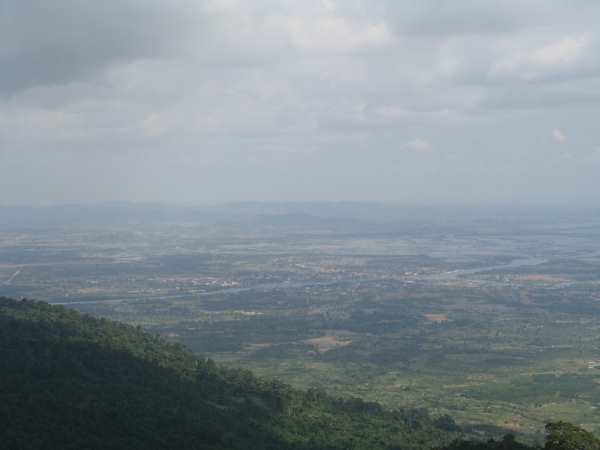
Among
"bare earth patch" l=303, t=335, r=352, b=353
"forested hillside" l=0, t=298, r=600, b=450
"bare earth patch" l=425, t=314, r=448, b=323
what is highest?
"forested hillside" l=0, t=298, r=600, b=450

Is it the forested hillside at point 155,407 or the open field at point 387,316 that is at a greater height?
the forested hillside at point 155,407

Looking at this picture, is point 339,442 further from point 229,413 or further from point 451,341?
point 451,341

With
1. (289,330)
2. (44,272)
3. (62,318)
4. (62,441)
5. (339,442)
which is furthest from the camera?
(44,272)

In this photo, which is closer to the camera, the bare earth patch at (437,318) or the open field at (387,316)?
the open field at (387,316)

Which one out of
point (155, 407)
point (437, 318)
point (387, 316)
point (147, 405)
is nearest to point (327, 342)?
point (387, 316)

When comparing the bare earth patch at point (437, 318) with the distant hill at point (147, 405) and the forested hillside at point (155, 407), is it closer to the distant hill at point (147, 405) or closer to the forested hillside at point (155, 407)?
the distant hill at point (147, 405)

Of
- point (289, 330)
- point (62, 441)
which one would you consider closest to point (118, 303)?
point (289, 330)

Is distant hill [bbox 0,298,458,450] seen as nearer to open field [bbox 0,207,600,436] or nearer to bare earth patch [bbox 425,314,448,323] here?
open field [bbox 0,207,600,436]

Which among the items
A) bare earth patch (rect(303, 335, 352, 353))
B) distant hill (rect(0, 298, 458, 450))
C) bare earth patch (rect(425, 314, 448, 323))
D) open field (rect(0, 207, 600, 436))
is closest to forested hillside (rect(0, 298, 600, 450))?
distant hill (rect(0, 298, 458, 450))

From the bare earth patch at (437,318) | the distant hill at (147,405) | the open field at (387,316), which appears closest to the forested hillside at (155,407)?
the distant hill at (147,405)
